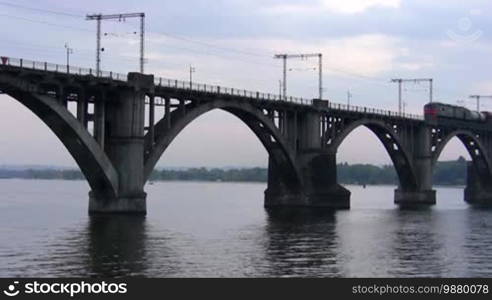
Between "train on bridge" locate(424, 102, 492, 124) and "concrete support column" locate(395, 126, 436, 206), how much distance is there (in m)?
4.18

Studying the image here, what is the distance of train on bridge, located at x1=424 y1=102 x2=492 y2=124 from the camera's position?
153625mm

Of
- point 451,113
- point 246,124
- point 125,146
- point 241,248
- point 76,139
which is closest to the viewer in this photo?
point 241,248

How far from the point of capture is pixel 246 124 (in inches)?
4309

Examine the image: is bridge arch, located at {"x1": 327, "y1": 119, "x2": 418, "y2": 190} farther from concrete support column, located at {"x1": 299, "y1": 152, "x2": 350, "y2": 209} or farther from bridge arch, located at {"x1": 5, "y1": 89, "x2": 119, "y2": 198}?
bridge arch, located at {"x1": 5, "y1": 89, "x2": 119, "y2": 198}

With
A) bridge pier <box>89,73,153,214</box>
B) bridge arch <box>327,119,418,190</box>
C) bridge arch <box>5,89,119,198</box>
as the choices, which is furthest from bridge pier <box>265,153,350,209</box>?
bridge arch <box>5,89,119,198</box>

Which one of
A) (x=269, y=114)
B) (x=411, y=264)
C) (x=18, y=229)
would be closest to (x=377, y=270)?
(x=411, y=264)

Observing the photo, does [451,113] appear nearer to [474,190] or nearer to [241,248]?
[474,190]

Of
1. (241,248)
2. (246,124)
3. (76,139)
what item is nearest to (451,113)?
(246,124)

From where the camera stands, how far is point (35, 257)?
5141 cm

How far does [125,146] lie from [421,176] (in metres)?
77.3

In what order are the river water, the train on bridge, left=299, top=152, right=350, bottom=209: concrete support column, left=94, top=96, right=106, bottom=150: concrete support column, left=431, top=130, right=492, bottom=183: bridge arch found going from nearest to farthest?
the river water, left=94, top=96, right=106, bottom=150: concrete support column, left=299, top=152, right=350, bottom=209: concrete support column, the train on bridge, left=431, top=130, right=492, bottom=183: bridge arch

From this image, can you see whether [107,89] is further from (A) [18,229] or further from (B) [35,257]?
(B) [35,257]

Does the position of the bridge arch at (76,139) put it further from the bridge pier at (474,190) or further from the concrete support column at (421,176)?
the bridge pier at (474,190)

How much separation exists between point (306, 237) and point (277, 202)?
161ft
